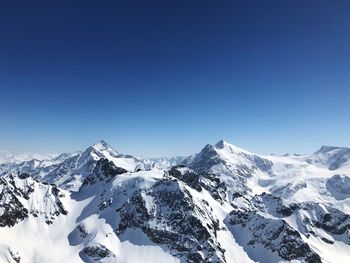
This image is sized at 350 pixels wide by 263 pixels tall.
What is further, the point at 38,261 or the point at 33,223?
the point at 33,223

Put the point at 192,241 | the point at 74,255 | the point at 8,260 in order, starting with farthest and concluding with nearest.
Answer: the point at 192,241 < the point at 74,255 < the point at 8,260

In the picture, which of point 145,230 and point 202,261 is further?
point 145,230

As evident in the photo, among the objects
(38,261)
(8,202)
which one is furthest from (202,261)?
(8,202)

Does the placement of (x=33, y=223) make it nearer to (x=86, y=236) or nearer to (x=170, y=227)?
(x=86, y=236)

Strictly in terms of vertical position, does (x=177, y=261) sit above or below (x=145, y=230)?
below

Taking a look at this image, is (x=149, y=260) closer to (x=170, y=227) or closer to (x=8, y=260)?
(x=170, y=227)

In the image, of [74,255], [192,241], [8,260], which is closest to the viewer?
[8,260]

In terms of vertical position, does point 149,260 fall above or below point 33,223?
below

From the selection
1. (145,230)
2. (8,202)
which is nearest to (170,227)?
(145,230)

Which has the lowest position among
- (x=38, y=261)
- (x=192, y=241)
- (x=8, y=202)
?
(x=38, y=261)
